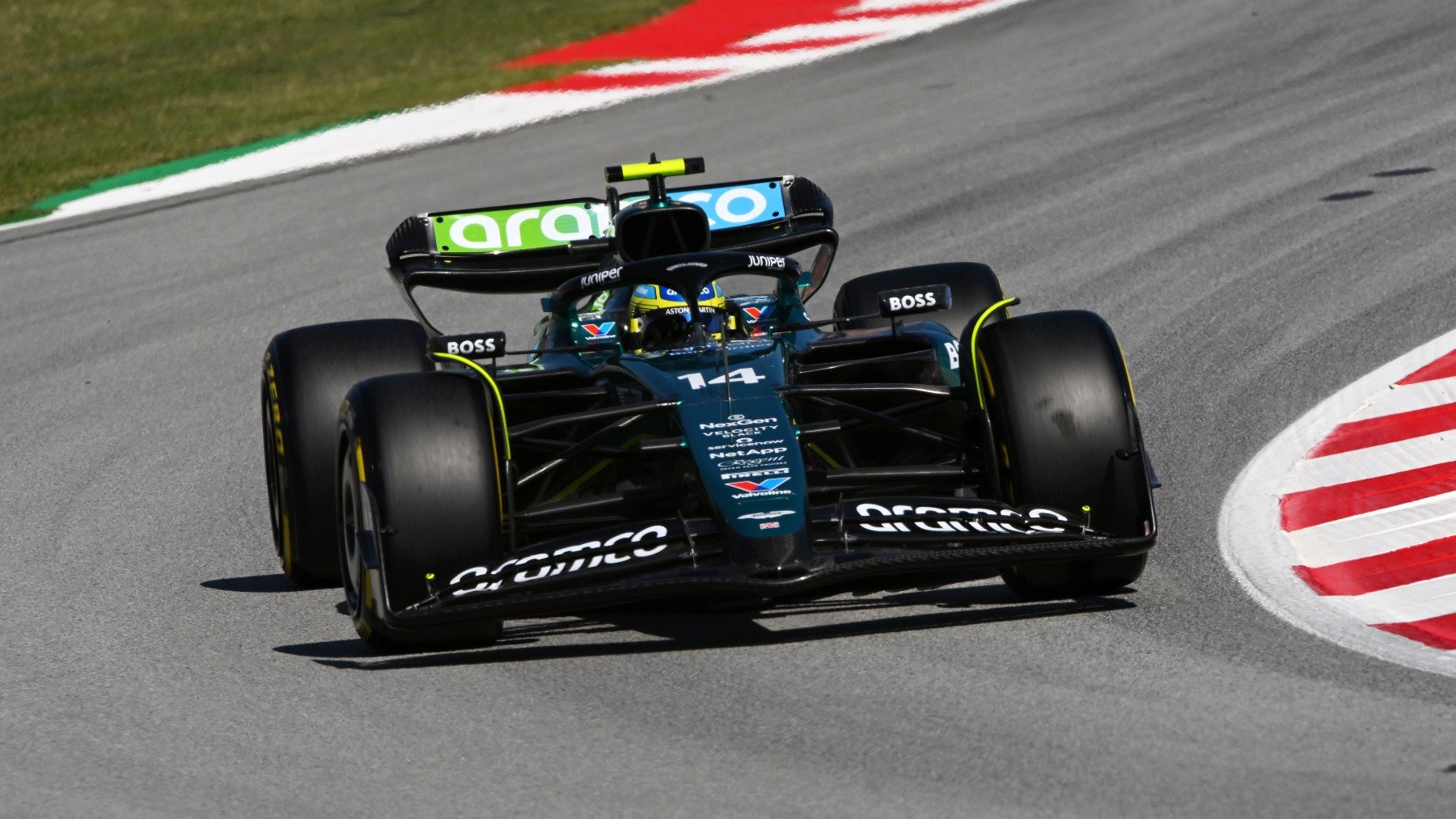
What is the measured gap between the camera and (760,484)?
6.18 meters

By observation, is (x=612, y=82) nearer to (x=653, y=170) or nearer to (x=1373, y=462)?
(x=653, y=170)

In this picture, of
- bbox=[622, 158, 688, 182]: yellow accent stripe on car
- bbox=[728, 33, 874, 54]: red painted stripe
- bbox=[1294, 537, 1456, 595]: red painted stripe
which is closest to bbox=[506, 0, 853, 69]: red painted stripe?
bbox=[728, 33, 874, 54]: red painted stripe

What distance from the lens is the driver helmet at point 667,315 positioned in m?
7.63

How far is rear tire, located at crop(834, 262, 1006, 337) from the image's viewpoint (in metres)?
8.73

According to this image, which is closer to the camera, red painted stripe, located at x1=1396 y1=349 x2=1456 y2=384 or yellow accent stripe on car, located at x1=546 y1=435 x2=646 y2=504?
yellow accent stripe on car, located at x1=546 y1=435 x2=646 y2=504

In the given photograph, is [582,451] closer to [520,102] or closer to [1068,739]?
[1068,739]

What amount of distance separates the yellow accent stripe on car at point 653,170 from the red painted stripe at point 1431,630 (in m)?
3.87

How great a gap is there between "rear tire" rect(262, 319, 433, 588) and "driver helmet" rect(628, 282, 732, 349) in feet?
2.61

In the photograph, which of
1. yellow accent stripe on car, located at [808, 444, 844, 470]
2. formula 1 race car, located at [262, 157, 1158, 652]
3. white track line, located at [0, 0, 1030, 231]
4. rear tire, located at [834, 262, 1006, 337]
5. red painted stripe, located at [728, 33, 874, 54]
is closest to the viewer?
formula 1 race car, located at [262, 157, 1158, 652]

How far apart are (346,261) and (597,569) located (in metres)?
8.87

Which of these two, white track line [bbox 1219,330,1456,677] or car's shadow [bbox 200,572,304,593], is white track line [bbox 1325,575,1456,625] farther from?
car's shadow [bbox 200,572,304,593]

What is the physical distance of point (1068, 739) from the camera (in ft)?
16.8

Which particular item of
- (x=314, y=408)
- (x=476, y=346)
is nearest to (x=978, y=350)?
(x=476, y=346)

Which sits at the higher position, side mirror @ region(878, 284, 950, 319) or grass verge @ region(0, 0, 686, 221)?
grass verge @ region(0, 0, 686, 221)
